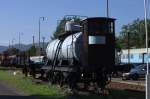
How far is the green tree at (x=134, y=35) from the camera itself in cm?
14500


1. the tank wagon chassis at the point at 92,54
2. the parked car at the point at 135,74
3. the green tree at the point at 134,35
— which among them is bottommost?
the parked car at the point at 135,74

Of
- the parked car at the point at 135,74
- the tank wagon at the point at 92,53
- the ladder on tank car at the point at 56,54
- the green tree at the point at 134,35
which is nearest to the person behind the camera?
the tank wagon at the point at 92,53

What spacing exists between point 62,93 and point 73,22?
7583 millimetres

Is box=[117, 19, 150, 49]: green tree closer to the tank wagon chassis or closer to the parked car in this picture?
the parked car

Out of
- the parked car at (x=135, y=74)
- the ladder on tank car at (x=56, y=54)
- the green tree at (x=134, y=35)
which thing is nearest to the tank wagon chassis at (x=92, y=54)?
the ladder on tank car at (x=56, y=54)

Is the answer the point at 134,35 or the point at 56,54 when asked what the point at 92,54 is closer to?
the point at 56,54

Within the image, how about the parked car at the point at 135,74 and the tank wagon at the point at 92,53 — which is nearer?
the tank wagon at the point at 92,53

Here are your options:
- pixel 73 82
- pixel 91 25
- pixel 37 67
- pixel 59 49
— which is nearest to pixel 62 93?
pixel 73 82

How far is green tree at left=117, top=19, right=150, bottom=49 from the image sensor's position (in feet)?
476

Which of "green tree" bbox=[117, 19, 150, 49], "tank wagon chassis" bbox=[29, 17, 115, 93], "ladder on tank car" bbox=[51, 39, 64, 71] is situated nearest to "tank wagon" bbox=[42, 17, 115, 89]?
"tank wagon chassis" bbox=[29, 17, 115, 93]

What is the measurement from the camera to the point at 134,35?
154 metres

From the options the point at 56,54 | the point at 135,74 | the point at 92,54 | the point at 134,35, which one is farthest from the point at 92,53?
the point at 134,35

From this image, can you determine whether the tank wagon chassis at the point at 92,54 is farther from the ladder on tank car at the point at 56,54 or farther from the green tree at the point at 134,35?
the green tree at the point at 134,35

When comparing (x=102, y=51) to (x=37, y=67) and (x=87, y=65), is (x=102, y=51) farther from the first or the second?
(x=37, y=67)
